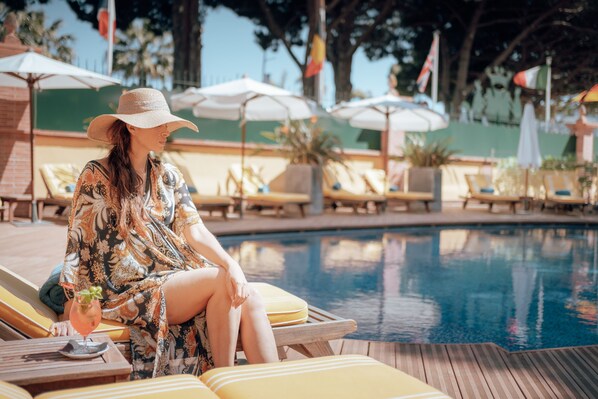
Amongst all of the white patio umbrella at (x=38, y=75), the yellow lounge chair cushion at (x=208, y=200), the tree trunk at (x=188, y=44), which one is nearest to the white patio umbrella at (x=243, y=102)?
the yellow lounge chair cushion at (x=208, y=200)

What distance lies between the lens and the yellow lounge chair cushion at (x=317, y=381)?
1.89 meters

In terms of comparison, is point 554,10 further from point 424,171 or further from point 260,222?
point 260,222

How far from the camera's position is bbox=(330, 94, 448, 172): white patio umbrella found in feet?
45.2

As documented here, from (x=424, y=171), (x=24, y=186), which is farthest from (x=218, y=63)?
(x=24, y=186)

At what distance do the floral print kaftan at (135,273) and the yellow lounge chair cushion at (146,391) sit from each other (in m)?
0.76

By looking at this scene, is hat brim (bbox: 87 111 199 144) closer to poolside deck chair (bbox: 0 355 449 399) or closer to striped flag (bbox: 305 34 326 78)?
poolside deck chair (bbox: 0 355 449 399)

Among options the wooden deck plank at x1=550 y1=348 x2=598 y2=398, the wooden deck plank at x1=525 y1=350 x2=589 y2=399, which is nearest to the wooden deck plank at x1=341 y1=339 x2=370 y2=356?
the wooden deck plank at x1=525 y1=350 x2=589 y2=399

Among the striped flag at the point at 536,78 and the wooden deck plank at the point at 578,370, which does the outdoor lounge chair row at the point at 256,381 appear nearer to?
the wooden deck plank at the point at 578,370

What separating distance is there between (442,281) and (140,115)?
4633mm

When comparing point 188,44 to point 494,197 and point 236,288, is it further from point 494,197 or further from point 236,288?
point 236,288

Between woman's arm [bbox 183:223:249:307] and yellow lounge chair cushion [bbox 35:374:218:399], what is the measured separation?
72cm

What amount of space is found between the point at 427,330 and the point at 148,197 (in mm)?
2631

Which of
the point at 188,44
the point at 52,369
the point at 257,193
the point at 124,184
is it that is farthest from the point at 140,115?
the point at 188,44

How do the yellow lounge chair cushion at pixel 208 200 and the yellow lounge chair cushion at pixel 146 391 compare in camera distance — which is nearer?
the yellow lounge chair cushion at pixel 146 391
